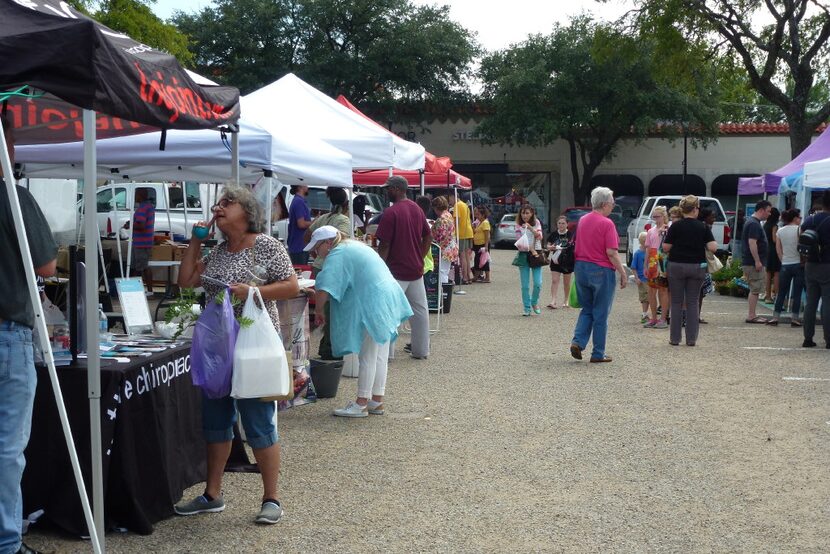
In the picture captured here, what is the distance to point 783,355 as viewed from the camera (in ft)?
38.5

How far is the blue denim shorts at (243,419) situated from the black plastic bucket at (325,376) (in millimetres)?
3342

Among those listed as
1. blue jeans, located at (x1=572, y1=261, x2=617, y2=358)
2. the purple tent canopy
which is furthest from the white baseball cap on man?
the purple tent canopy

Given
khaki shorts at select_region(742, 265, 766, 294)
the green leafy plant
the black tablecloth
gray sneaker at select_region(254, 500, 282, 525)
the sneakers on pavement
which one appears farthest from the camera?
khaki shorts at select_region(742, 265, 766, 294)

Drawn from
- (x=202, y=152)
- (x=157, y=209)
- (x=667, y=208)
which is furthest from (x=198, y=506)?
(x=667, y=208)

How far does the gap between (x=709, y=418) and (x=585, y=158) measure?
3586 cm

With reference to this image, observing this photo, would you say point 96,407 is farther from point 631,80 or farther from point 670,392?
point 631,80

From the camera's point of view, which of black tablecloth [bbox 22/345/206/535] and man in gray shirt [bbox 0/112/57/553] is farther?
black tablecloth [bbox 22/345/206/535]

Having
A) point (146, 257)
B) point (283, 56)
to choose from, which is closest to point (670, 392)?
point (146, 257)

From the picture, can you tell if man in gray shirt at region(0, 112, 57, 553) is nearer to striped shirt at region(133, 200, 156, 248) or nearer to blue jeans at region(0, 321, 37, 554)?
blue jeans at region(0, 321, 37, 554)

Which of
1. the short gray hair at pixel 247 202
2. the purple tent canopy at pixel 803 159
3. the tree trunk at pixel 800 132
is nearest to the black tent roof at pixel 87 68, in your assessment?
the short gray hair at pixel 247 202

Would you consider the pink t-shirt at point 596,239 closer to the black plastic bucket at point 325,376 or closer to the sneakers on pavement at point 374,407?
the black plastic bucket at point 325,376

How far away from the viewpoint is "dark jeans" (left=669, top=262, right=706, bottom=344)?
12.3 metres

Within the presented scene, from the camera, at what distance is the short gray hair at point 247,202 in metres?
5.28

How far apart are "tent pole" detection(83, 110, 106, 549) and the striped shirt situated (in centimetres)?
1149
